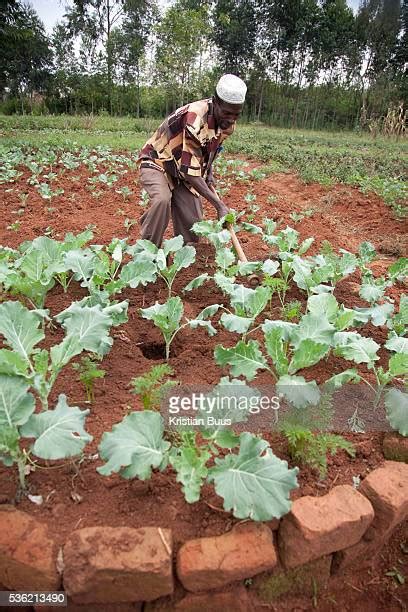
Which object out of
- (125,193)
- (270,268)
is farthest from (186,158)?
(125,193)

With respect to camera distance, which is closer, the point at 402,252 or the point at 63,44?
the point at 402,252

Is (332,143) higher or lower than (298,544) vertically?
higher

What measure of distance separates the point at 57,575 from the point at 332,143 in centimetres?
1763

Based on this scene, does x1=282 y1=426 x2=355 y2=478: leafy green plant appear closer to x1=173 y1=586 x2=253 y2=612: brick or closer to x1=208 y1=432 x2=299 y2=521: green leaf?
x1=208 y1=432 x2=299 y2=521: green leaf

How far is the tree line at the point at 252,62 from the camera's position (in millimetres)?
27641

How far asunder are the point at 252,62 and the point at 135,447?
120 feet

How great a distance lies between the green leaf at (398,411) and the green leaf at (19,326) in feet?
5.37

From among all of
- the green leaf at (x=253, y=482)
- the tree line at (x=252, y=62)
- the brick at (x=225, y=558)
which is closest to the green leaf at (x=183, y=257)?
the green leaf at (x=253, y=482)

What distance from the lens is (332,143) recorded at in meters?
16.8

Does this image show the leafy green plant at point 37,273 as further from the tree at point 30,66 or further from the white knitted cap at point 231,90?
the tree at point 30,66

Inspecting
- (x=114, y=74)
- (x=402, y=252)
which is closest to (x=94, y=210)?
(x=402, y=252)

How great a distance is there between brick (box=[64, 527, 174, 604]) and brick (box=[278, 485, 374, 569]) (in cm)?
44

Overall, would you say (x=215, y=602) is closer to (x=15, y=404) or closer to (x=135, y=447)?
(x=135, y=447)

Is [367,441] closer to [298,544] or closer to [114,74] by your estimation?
[298,544]
